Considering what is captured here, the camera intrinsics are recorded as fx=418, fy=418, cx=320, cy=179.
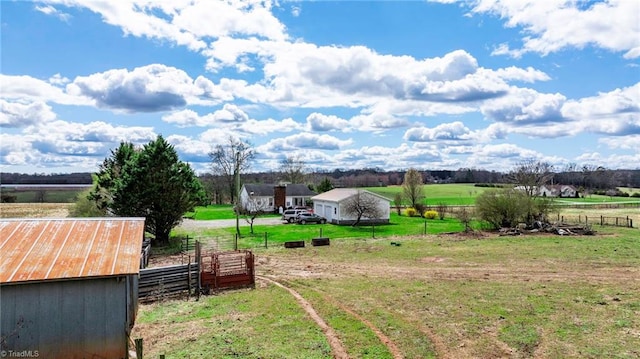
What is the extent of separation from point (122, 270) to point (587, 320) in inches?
582

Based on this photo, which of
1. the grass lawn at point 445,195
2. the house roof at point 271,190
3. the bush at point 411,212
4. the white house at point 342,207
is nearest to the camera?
the white house at point 342,207

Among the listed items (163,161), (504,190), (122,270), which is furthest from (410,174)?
(122,270)

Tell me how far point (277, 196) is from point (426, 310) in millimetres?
47648

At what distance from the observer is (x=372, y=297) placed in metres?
17.0

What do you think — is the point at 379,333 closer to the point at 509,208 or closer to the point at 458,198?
the point at 509,208

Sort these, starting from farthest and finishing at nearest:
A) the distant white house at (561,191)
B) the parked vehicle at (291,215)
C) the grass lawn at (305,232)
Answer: the distant white house at (561,191)
the parked vehicle at (291,215)
the grass lawn at (305,232)

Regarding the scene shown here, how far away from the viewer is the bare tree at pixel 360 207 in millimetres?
45375

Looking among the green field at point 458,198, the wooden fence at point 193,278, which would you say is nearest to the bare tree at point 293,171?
the green field at point 458,198

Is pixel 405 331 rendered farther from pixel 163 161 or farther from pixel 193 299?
pixel 163 161

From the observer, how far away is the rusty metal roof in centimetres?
1102

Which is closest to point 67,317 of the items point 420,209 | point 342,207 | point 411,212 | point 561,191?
point 342,207

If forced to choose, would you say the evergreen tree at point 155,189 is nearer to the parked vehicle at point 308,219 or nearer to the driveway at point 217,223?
the driveway at point 217,223
